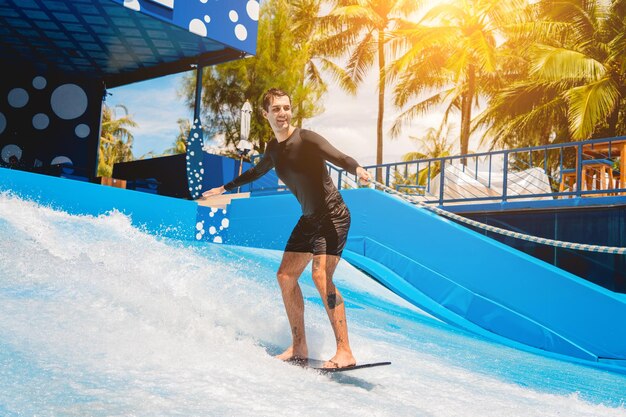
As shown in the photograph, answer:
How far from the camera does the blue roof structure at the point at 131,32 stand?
1227 centimetres

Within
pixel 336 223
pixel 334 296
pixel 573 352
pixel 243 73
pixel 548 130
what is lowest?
pixel 573 352

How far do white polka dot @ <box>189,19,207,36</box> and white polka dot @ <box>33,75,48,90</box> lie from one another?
288 inches

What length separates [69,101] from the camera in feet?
58.8

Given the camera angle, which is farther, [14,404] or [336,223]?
[336,223]

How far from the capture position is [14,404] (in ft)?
8.50

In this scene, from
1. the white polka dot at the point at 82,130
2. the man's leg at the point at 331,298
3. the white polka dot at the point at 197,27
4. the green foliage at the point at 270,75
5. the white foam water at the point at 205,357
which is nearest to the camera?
the white foam water at the point at 205,357

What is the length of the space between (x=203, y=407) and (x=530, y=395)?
99.0 inches

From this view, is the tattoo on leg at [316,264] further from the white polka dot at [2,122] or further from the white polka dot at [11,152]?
the white polka dot at [2,122]

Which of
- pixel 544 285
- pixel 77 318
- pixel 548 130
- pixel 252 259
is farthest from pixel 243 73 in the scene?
pixel 77 318

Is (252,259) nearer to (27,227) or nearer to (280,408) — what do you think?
(27,227)

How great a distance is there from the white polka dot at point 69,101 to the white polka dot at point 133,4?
7.40m

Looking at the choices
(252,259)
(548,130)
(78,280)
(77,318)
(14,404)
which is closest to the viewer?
(14,404)

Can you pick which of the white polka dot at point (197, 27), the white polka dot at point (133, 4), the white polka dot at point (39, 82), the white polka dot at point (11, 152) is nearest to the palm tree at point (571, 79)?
the white polka dot at point (197, 27)

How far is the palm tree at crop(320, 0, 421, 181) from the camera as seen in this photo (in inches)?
1056
